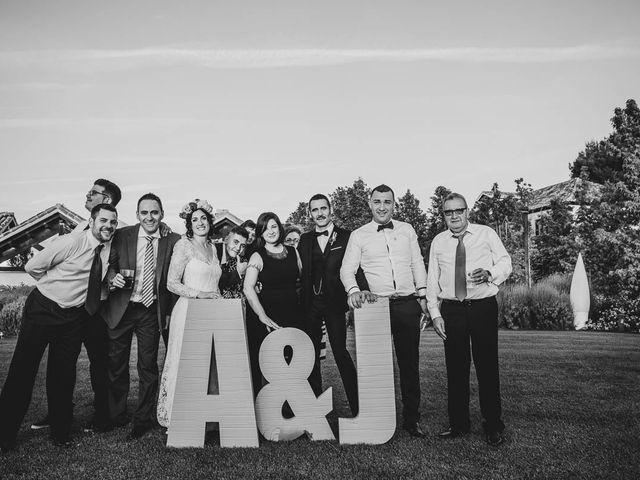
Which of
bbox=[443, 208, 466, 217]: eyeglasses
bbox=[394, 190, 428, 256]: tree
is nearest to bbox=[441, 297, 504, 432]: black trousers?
bbox=[443, 208, 466, 217]: eyeglasses

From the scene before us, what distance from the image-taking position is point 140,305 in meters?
5.86

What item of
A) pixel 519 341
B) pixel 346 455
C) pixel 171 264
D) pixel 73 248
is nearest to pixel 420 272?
pixel 346 455

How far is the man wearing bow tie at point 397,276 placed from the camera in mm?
5484

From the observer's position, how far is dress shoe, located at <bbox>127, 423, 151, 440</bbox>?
5388 mm

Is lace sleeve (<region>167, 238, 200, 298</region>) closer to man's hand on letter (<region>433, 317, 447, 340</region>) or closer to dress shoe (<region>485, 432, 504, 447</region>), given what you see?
man's hand on letter (<region>433, 317, 447, 340</region>)

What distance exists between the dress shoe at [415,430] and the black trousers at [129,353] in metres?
2.91

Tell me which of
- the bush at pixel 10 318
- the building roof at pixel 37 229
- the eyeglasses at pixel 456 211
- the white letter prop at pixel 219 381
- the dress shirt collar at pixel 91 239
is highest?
the building roof at pixel 37 229

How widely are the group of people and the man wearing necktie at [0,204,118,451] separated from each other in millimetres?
11

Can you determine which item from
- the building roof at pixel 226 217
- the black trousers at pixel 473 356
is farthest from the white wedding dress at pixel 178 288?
the building roof at pixel 226 217

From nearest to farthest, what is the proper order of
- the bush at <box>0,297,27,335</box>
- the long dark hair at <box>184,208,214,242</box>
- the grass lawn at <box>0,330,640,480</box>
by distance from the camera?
the grass lawn at <box>0,330,640,480</box>, the long dark hair at <box>184,208,214,242</box>, the bush at <box>0,297,27,335</box>

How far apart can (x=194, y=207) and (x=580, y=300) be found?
728 inches

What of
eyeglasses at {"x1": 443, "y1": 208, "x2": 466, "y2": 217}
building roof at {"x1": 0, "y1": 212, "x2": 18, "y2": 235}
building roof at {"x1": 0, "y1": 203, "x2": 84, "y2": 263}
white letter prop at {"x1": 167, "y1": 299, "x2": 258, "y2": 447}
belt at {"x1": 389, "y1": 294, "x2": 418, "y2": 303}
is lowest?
white letter prop at {"x1": 167, "y1": 299, "x2": 258, "y2": 447}

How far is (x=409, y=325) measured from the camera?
548 centimetres

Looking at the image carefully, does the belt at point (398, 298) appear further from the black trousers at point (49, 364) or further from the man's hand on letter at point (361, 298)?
the black trousers at point (49, 364)
